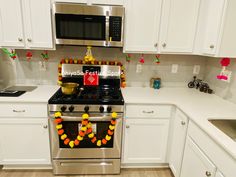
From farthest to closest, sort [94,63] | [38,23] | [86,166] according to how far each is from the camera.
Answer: [94,63]
[86,166]
[38,23]

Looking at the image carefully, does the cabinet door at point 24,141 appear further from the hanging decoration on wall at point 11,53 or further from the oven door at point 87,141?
the hanging decoration on wall at point 11,53

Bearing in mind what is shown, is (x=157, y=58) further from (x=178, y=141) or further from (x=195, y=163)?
(x=195, y=163)

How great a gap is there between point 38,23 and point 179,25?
61.9 inches

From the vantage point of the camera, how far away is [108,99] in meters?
1.75

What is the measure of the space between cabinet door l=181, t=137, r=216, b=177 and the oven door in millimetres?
689

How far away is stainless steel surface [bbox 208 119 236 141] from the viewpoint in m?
1.41

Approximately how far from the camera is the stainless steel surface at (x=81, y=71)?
2145mm

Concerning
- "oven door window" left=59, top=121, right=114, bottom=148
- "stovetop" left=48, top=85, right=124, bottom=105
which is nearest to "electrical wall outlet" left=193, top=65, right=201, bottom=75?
"stovetop" left=48, top=85, right=124, bottom=105

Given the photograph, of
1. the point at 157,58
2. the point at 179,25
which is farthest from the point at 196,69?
the point at 179,25

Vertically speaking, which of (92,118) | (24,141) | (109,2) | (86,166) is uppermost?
(109,2)

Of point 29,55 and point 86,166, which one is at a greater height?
point 29,55

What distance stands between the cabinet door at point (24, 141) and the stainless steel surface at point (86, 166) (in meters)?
0.16

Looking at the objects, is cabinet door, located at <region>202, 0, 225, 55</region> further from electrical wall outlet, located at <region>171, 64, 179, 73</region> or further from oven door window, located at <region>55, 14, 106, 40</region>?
oven door window, located at <region>55, 14, 106, 40</region>

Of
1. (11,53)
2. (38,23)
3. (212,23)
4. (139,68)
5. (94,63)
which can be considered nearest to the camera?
(212,23)
